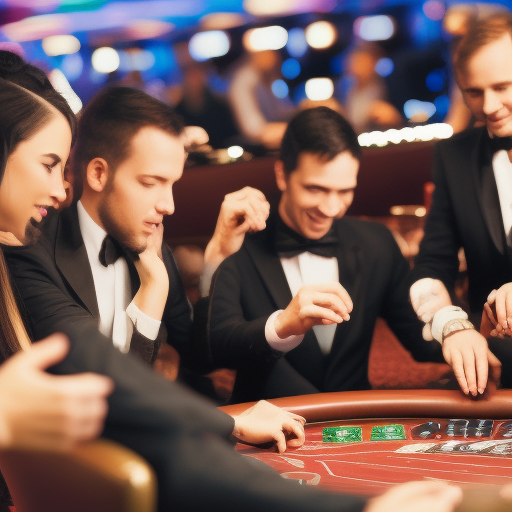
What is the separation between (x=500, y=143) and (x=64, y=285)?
5.26 feet

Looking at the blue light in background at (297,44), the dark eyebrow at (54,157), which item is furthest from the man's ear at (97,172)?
the blue light in background at (297,44)

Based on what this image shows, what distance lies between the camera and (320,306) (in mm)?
2086

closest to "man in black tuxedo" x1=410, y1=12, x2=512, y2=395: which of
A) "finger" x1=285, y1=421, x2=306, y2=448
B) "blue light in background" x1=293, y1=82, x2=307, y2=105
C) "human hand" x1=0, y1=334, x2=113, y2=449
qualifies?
"blue light in background" x1=293, y1=82, x2=307, y2=105

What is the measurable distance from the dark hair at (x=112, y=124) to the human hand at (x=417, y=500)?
1688mm

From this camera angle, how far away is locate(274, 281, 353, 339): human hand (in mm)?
2062

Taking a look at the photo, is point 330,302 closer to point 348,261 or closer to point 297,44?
point 348,261

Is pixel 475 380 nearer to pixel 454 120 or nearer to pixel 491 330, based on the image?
pixel 491 330

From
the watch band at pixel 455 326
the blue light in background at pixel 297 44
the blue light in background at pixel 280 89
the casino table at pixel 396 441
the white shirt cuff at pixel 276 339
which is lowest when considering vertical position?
the casino table at pixel 396 441

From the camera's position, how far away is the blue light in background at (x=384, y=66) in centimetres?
267

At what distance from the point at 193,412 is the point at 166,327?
5.33 ft

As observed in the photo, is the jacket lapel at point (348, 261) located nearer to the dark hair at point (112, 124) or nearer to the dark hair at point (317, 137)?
the dark hair at point (317, 137)

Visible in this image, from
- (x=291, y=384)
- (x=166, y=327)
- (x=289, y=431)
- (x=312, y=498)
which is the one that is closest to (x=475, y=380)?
(x=289, y=431)

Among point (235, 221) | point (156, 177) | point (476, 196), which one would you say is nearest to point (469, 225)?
point (476, 196)

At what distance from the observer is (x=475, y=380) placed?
6.11 ft
